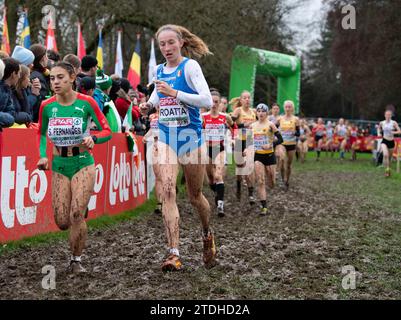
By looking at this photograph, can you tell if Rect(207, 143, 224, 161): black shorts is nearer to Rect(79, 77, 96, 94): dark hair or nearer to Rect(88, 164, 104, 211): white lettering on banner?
Rect(88, 164, 104, 211): white lettering on banner

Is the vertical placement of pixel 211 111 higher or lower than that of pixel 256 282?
higher

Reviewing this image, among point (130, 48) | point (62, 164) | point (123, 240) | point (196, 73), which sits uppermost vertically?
point (130, 48)

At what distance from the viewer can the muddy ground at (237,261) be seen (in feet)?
16.8

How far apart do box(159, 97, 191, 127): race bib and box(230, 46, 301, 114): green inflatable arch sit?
1992cm

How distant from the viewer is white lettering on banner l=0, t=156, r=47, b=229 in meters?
6.97

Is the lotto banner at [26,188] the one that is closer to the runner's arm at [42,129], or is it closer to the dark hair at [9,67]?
the dark hair at [9,67]

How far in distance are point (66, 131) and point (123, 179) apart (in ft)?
16.5

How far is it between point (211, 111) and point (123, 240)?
454cm

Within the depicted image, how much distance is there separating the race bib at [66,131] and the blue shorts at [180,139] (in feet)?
2.64

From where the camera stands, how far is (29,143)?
749cm

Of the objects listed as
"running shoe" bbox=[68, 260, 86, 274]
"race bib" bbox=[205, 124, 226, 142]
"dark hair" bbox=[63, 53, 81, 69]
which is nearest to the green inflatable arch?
"race bib" bbox=[205, 124, 226, 142]

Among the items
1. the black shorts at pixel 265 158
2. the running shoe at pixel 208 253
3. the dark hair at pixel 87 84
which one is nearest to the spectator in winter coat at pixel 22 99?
the dark hair at pixel 87 84

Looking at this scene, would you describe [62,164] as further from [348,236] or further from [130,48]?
[130,48]
